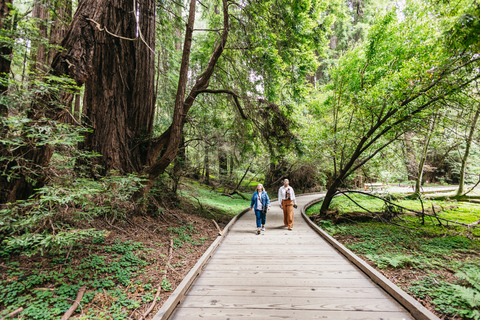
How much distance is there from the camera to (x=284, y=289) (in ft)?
11.3

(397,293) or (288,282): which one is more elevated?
(397,293)

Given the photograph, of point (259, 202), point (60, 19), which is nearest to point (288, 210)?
point (259, 202)

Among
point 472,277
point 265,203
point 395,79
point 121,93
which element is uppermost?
point 395,79

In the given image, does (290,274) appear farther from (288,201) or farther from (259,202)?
(288,201)

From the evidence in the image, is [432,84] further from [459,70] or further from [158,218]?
[158,218]

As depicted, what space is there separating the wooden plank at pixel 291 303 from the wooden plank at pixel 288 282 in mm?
404

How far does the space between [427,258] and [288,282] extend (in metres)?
3.56

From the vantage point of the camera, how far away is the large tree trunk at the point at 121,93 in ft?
18.5

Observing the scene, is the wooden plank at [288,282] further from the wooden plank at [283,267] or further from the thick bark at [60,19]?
the thick bark at [60,19]

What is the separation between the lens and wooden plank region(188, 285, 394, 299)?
10.7ft

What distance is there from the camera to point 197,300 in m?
3.16

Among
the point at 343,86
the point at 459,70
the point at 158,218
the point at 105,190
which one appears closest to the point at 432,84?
the point at 459,70

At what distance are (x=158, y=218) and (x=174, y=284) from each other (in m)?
3.35

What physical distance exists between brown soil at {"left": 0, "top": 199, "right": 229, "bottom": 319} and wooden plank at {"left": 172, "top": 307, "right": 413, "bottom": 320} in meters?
0.57
